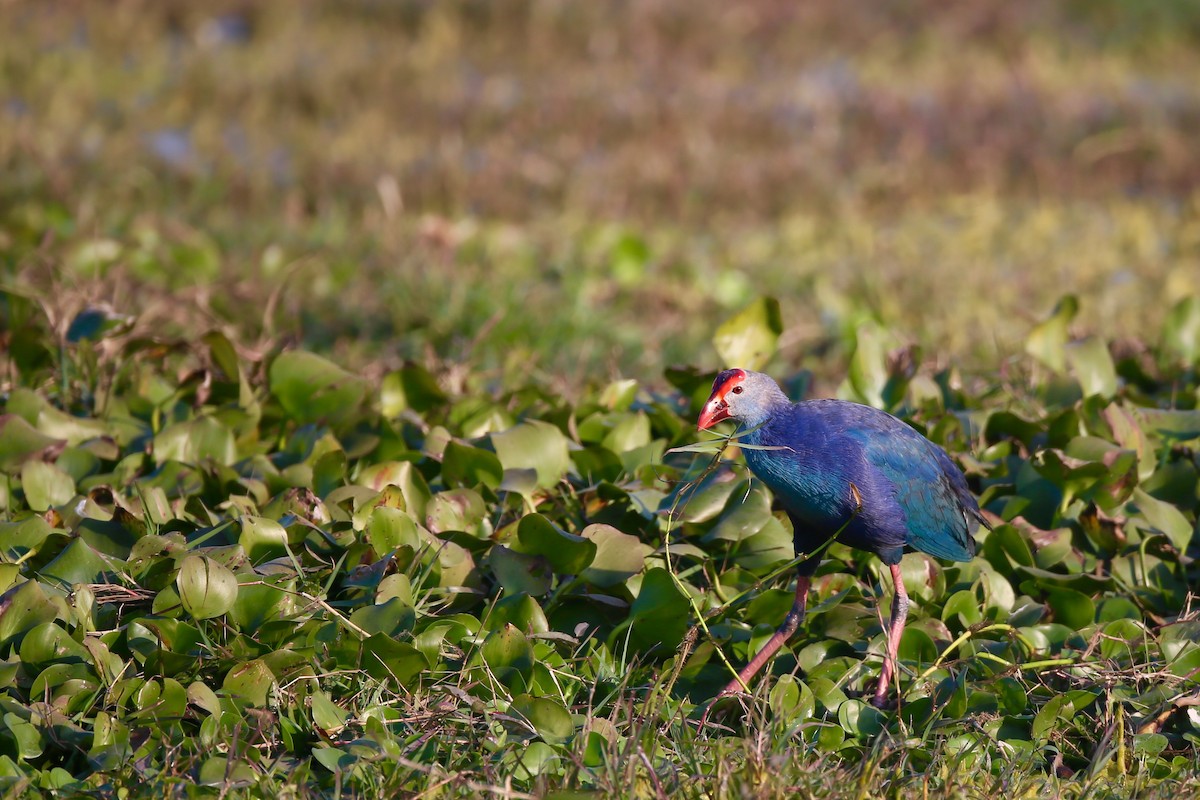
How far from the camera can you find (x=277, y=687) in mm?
2074

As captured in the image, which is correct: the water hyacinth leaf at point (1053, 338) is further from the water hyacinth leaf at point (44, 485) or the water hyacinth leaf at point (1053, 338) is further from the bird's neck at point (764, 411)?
the water hyacinth leaf at point (44, 485)

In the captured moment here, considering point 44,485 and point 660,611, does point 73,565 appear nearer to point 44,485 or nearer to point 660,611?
point 44,485

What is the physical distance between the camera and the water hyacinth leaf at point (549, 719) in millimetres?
1989

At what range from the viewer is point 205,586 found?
209 cm

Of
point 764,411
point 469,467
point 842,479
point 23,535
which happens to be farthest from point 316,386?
point 842,479

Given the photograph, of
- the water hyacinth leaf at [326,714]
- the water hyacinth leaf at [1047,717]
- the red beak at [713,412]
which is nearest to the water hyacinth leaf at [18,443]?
the water hyacinth leaf at [326,714]

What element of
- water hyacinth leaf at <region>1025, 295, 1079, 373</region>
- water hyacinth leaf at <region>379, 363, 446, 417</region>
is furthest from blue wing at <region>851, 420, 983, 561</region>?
water hyacinth leaf at <region>379, 363, 446, 417</region>

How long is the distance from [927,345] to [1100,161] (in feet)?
12.7

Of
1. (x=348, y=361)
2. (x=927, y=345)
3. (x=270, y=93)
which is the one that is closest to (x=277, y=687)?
(x=348, y=361)

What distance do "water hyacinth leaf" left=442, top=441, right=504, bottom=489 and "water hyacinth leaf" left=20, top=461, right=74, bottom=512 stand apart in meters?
0.79

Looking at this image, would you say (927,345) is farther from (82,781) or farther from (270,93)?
Result: (270,93)

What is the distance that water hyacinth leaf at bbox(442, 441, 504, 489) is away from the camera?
8.59 feet

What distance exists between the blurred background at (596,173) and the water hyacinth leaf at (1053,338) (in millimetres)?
224

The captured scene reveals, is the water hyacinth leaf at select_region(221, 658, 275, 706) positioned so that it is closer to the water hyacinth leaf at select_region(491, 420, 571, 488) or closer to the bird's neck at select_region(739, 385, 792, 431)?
the water hyacinth leaf at select_region(491, 420, 571, 488)
